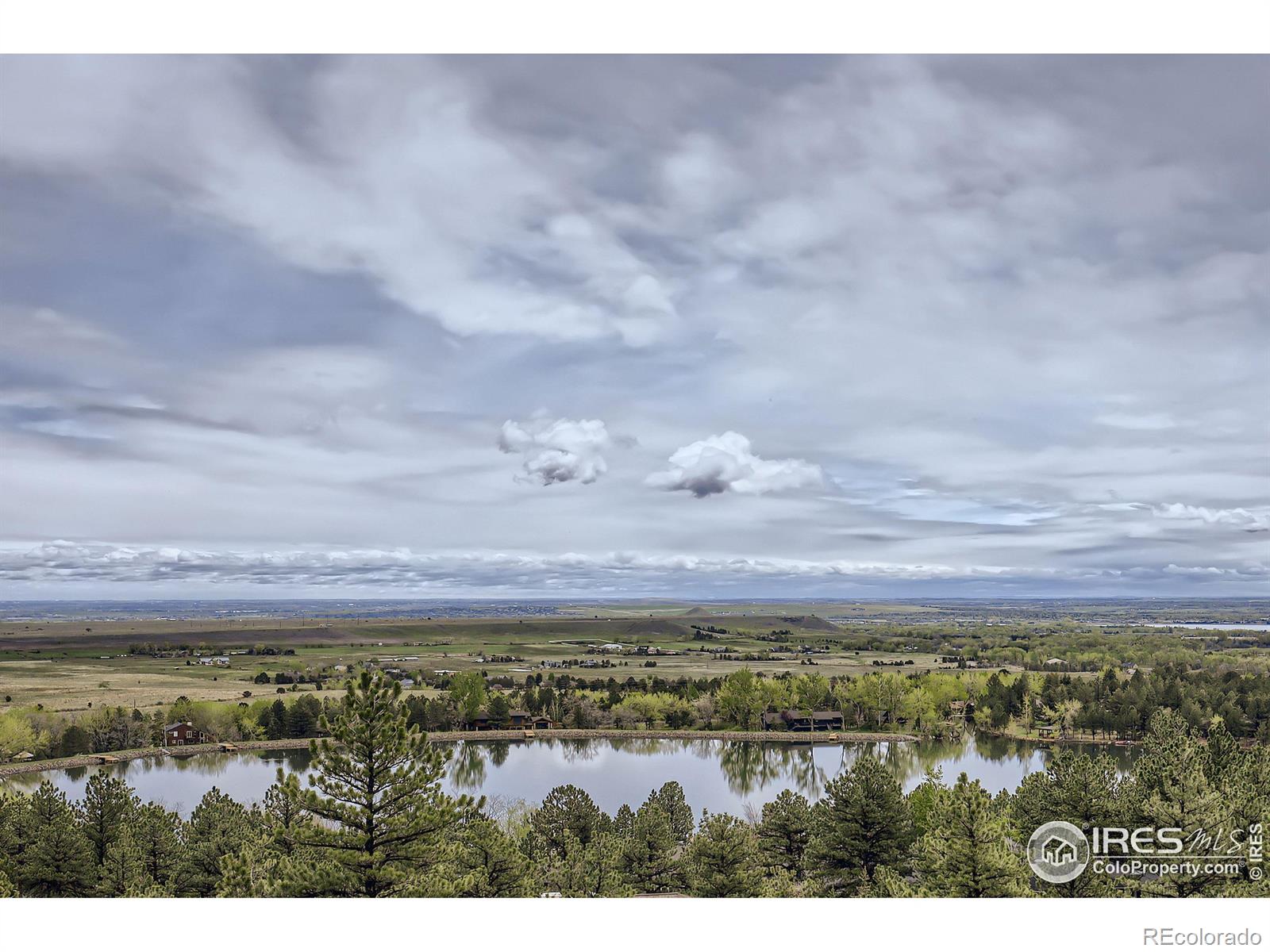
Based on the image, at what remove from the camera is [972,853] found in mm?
14258

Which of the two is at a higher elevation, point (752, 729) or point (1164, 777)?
point (1164, 777)

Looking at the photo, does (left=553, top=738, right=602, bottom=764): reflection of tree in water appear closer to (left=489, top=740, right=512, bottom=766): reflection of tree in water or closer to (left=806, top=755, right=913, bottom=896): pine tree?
(left=489, top=740, right=512, bottom=766): reflection of tree in water

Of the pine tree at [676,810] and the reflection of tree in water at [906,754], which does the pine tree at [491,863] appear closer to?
the pine tree at [676,810]

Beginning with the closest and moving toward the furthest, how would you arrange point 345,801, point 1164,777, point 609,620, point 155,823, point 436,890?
point 436,890 < point 345,801 < point 1164,777 < point 155,823 < point 609,620

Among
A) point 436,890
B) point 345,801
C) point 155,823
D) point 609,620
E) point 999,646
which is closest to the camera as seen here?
point 436,890

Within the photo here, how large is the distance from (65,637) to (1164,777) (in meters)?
130

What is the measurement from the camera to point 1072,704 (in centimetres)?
6153

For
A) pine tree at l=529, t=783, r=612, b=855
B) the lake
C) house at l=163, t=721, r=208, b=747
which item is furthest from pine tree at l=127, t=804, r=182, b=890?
house at l=163, t=721, r=208, b=747

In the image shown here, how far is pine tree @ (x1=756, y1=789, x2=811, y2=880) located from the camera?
23.4 metres

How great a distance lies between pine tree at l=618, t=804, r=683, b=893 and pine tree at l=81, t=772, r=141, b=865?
540 inches

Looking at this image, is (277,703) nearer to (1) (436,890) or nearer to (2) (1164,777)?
(1) (436,890)

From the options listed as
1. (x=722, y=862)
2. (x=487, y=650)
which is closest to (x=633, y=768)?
(x=722, y=862)

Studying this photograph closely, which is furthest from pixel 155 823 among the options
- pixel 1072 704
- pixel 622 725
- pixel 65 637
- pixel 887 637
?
pixel 887 637

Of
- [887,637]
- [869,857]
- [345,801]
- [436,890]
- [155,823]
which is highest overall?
[345,801]
